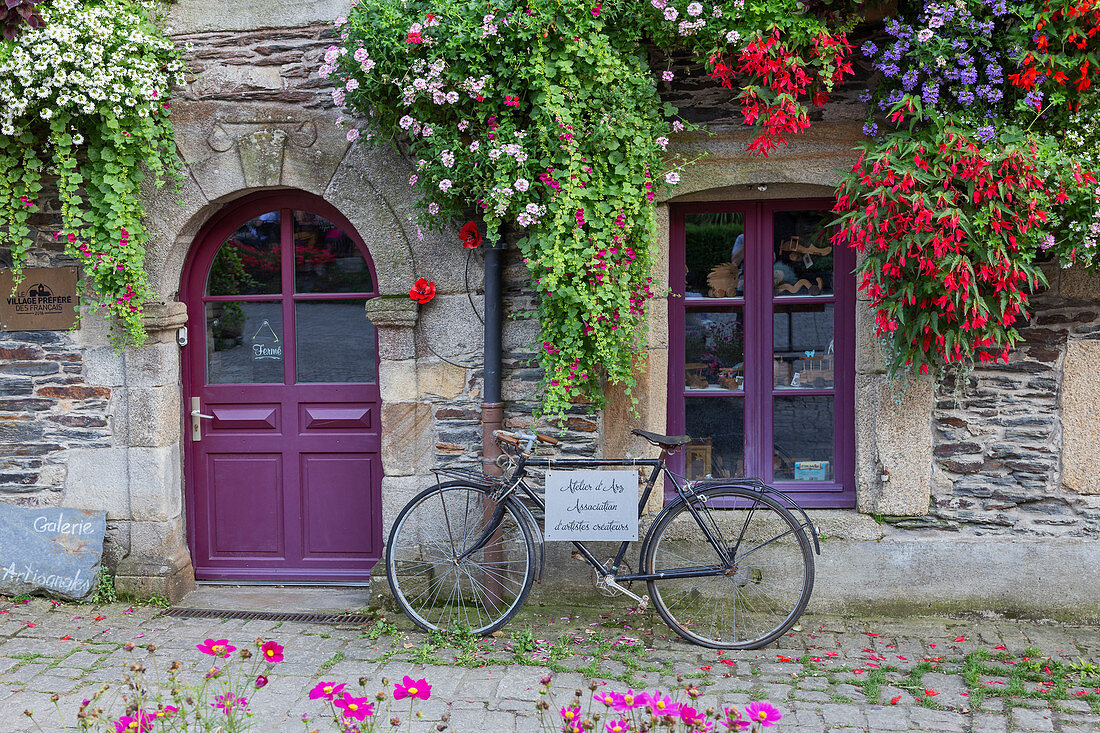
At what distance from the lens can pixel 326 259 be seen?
197 inches

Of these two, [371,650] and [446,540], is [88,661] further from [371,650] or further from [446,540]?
[446,540]

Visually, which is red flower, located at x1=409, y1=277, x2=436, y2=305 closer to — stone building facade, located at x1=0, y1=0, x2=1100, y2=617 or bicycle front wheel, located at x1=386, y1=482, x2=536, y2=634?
stone building facade, located at x1=0, y1=0, x2=1100, y2=617

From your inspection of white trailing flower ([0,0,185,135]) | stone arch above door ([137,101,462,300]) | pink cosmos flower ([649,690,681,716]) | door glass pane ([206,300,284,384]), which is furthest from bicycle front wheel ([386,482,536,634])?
white trailing flower ([0,0,185,135])

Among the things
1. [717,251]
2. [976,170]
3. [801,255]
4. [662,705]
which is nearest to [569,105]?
[717,251]

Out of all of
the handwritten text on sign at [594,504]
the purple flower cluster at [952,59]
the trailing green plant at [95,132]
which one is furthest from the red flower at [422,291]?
the purple flower cluster at [952,59]

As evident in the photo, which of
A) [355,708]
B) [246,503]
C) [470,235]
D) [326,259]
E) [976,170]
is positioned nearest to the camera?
[355,708]

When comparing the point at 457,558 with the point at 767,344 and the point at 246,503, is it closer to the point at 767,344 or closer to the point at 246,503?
the point at 246,503

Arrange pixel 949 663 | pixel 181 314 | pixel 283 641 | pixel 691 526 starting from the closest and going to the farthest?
pixel 949 663 → pixel 283 641 → pixel 691 526 → pixel 181 314

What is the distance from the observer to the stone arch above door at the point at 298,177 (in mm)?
4613

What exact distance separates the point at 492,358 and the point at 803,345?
1689mm

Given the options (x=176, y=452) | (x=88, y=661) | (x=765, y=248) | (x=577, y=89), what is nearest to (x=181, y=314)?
(x=176, y=452)

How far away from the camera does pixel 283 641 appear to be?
13.9 feet

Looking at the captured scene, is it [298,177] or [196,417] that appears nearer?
[298,177]

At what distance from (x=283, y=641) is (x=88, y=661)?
0.86 metres
